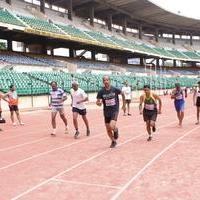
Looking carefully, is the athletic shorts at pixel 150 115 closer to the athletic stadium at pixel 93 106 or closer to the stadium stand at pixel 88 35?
the athletic stadium at pixel 93 106

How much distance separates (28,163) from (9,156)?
1.06 metres

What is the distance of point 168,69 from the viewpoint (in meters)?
73.8

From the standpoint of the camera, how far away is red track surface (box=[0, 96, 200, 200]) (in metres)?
6.39

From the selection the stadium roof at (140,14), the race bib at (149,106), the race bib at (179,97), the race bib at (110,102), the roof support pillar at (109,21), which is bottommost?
the race bib at (149,106)

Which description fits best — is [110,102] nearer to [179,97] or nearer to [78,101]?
[78,101]

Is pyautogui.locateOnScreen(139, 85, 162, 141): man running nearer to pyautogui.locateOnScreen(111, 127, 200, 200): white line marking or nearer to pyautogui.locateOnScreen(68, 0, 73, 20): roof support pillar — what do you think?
pyautogui.locateOnScreen(111, 127, 200, 200): white line marking

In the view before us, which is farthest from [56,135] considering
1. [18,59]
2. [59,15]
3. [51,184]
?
[59,15]

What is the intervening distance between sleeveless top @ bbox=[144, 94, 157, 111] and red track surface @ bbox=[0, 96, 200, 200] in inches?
35.9

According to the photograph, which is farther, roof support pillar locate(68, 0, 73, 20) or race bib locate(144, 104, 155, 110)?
roof support pillar locate(68, 0, 73, 20)

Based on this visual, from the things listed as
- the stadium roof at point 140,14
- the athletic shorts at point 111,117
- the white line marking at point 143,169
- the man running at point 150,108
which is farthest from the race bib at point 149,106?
the stadium roof at point 140,14

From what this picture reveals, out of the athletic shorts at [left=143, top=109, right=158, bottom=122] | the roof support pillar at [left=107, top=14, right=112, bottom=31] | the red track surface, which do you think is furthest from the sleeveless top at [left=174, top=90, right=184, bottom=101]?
the roof support pillar at [left=107, top=14, right=112, bottom=31]

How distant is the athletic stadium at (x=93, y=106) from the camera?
275 inches

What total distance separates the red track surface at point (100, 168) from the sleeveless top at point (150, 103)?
913 millimetres

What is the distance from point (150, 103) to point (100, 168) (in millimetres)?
4566
